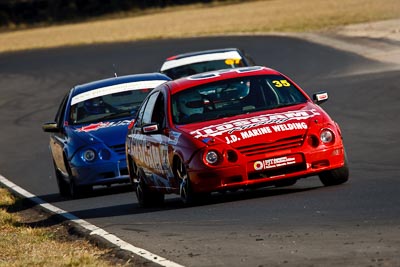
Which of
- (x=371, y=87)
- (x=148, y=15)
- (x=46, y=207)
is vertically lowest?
(x=148, y=15)

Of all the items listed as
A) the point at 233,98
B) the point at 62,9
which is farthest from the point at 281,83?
the point at 62,9

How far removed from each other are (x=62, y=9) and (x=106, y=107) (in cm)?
6932

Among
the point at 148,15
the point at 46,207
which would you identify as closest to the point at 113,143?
the point at 46,207

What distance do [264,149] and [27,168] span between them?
1001 centimetres

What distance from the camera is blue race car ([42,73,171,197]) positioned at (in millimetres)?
14867

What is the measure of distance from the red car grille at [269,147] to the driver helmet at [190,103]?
1.01 metres

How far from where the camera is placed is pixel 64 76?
130ft

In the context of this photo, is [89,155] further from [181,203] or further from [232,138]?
[232,138]

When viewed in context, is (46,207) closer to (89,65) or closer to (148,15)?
(89,65)

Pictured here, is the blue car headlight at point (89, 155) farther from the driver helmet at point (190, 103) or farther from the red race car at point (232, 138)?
the driver helmet at point (190, 103)

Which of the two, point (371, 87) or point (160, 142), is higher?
point (160, 142)

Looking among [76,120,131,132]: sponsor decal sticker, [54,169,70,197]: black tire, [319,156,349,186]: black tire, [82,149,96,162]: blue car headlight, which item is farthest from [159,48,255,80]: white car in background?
[319,156,349,186]: black tire

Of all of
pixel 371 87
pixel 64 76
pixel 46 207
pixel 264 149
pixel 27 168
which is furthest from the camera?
pixel 64 76

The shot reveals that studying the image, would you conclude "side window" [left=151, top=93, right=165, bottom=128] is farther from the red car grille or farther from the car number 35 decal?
the red car grille
